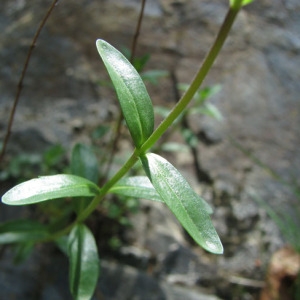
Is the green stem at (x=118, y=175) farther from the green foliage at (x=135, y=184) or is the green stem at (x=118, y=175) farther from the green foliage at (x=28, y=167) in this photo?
the green foliage at (x=28, y=167)

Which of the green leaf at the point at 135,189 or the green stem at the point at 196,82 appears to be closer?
the green stem at the point at 196,82

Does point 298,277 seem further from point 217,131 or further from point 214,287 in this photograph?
point 217,131

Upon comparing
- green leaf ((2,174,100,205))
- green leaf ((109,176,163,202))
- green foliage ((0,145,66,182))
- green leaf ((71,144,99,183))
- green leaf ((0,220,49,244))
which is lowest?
green foliage ((0,145,66,182))

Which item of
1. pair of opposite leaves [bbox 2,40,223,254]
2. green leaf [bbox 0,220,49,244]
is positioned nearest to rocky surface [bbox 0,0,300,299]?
green leaf [bbox 0,220,49,244]

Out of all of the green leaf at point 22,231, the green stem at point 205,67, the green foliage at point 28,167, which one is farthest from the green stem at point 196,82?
the green foliage at point 28,167

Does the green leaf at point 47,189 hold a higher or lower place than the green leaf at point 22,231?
higher

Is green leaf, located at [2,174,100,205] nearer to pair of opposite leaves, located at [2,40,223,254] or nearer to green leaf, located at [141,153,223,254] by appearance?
pair of opposite leaves, located at [2,40,223,254]

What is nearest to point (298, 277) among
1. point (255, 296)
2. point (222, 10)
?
point (255, 296)
